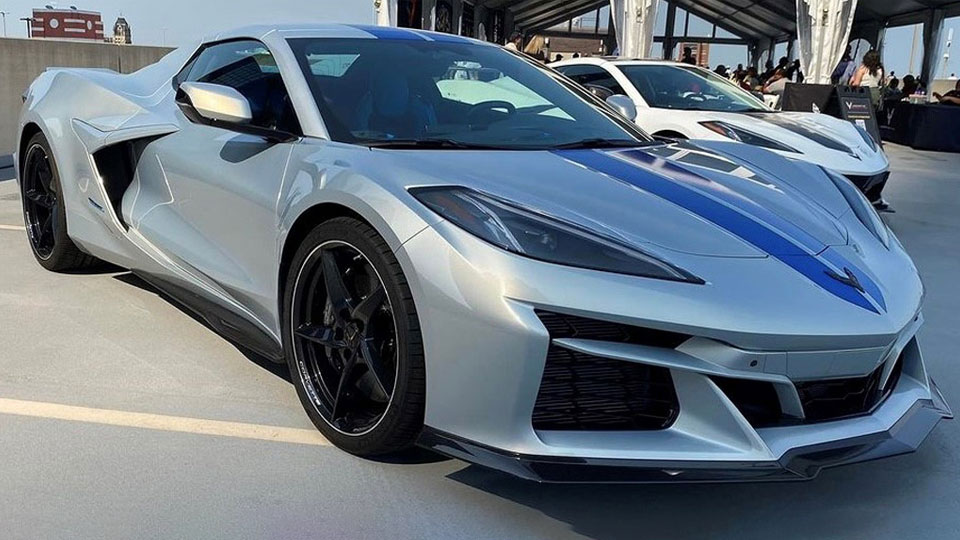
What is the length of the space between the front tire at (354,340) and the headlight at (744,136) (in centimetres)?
448

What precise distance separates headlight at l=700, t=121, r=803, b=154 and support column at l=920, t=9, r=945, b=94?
50.0 feet

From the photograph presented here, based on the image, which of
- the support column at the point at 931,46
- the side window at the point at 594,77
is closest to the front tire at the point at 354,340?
the side window at the point at 594,77

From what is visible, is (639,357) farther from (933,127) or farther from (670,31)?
(670,31)

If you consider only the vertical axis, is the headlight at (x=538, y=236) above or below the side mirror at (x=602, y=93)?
below

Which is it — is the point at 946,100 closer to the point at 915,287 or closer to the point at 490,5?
the point at 915,287

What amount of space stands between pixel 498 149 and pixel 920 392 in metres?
1.34

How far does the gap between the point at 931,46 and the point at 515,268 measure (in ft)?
68.1

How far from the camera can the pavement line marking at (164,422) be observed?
242 cm

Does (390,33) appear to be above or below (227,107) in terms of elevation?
above

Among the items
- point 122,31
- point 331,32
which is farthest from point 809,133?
point 122,31

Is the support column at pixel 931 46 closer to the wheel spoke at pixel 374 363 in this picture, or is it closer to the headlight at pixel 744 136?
the headlight at pixel 744 136

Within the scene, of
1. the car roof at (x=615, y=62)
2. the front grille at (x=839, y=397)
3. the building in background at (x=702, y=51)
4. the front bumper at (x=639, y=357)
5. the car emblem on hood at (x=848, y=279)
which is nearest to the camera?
the front bumper at (x=639, y=357)

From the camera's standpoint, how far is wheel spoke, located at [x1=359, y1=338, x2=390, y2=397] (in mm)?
2117

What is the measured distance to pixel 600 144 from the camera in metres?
2.77
